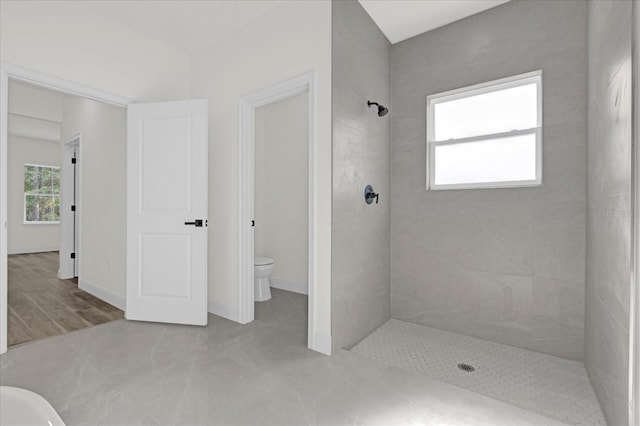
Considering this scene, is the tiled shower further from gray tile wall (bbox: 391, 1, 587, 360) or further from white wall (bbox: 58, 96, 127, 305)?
white wall (bbox: 58, 96, 127, 305)

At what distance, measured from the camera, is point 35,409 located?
1083mm

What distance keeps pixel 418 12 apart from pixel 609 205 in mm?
1977

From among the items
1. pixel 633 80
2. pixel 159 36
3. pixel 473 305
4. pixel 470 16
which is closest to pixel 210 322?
pixel 473 305

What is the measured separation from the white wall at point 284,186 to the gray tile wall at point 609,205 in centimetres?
264

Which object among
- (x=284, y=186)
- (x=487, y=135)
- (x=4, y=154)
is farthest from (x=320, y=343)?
(x=4, y=154)

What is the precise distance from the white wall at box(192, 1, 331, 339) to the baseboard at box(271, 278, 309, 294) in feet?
3.66

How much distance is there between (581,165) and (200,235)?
9.72 feet

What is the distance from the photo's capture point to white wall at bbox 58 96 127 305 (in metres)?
3.20

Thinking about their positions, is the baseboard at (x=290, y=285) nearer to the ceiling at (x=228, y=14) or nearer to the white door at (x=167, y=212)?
the white door at (x=167, y=212)

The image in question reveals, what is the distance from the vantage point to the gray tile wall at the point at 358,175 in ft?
7.20

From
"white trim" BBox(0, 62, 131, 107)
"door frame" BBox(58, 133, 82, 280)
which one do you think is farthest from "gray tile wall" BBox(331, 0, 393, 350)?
"door frame" BBox(58, 133, 82, 280)

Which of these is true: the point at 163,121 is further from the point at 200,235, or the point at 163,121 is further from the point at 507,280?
the point at 507,280

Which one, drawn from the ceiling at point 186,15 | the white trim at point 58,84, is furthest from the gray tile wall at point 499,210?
the white trim at point 58,84

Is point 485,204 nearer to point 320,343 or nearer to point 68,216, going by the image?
point 320,343
